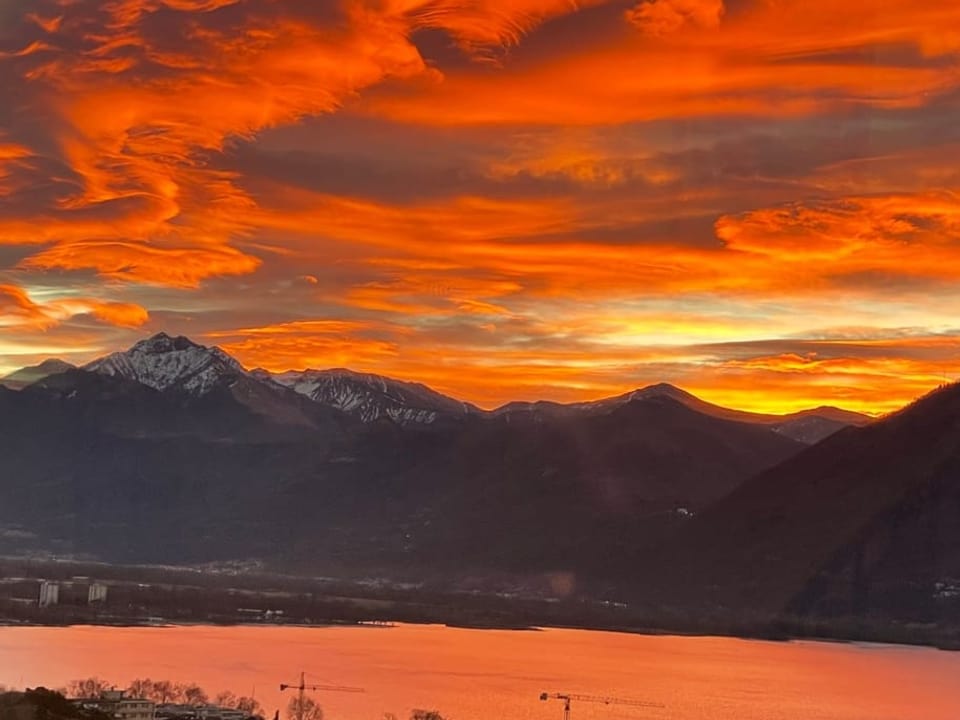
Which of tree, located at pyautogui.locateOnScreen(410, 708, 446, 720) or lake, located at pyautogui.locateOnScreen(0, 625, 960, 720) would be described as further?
lake, located at pyautogui.locateOnScreen(0, 625, 960, 720)

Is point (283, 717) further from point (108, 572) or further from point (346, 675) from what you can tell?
point (108, 572)

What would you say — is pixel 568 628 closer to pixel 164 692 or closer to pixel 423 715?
pixel 164 692

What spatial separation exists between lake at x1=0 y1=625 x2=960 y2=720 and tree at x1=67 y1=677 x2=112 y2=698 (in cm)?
141

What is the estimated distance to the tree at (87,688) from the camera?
246ft

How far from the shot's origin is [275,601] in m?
150

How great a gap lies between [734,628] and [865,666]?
33.0 meters

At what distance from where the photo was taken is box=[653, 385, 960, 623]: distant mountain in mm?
152875

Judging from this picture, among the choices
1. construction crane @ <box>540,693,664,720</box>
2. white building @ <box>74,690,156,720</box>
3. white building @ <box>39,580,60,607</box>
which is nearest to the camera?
white building @ <box>74,690,156,720</box>

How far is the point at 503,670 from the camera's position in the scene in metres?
100

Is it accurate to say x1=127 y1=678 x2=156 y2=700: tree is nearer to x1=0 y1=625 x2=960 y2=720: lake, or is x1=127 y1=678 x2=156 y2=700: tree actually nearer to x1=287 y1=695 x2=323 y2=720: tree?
x1=0 y1=625 x2=960 y2=720: lake

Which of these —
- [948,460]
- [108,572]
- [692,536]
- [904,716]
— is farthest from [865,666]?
[108,572]

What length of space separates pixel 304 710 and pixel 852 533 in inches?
3723

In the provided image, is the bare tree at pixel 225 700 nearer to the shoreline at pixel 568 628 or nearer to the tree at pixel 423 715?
the tree at pixel 423 715

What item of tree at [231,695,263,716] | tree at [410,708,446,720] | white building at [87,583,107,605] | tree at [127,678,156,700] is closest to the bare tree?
tree at [231,695,263,716]
